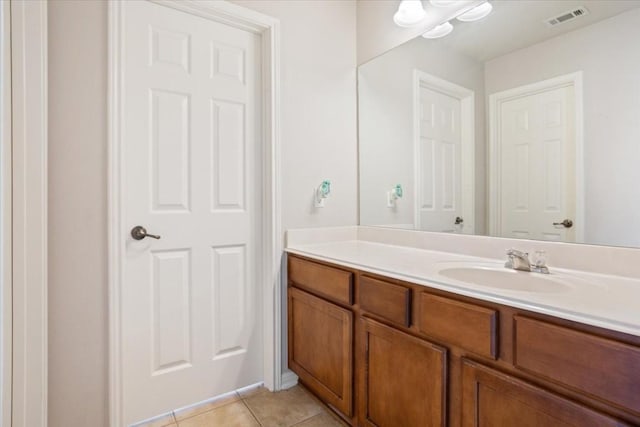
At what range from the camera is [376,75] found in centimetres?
209

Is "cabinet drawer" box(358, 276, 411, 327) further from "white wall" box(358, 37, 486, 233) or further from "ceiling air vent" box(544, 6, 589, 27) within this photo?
"ceiling air vent" box(544, 6, 589, 27)

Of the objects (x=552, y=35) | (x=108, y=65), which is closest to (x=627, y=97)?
(x=552, y=35)

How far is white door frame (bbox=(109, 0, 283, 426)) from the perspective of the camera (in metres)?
1.43

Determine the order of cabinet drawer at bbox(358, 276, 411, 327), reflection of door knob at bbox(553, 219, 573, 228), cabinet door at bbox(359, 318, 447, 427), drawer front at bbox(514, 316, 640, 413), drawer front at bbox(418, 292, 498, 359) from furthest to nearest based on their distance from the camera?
reflection of door knob at bbox(553, 219, 573, 228), cabinet drawer at bbox(358, 276, 411, 327), cabinet door at bbox(359, 318, 447, 427), drawer front at bbox(418, 292, 498, 359), drawer front at bbox(514, 316, 640, 413)

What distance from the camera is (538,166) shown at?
138 centimetres

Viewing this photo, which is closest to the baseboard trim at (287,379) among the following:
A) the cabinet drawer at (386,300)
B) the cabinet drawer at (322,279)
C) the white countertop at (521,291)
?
the cabinet drawer at (322,279)

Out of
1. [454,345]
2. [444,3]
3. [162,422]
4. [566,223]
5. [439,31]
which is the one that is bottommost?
[162,422]

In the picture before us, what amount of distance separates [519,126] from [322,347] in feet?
4.45

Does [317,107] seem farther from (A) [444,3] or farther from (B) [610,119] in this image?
(B) [610,119]

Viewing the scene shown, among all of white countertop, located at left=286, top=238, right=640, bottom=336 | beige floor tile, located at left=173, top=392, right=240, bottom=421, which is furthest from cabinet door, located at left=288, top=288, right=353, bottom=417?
beige floor tile, located at left=173, top=392, right=240, bottom=421

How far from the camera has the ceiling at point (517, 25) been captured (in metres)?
1.23

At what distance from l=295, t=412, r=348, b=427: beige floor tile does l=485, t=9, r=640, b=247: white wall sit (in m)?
1.34

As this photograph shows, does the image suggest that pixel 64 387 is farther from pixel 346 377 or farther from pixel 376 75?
pixel 376 75

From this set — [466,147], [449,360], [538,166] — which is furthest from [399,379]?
[466,147]
